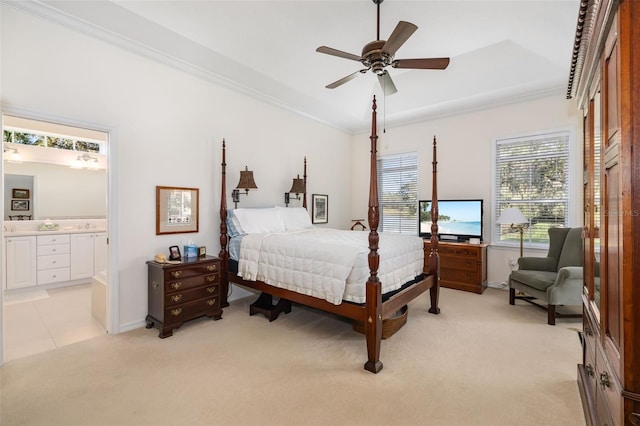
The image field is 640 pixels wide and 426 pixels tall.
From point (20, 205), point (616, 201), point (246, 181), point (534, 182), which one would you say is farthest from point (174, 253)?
point (534, 182)

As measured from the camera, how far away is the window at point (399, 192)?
6.15 meters

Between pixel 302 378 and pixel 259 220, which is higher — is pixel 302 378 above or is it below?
below

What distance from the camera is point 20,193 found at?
547cm

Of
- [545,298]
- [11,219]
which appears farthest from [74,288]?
[545,298]

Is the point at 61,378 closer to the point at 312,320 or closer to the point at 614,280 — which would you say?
the point at 312,320

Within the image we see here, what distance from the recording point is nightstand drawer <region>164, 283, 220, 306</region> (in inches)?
127

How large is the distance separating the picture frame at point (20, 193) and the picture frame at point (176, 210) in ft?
13.1

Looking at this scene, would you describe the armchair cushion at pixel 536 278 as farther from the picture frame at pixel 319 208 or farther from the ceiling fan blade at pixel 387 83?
the picture frame at pixel 319 208

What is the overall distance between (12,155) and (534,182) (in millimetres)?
8850

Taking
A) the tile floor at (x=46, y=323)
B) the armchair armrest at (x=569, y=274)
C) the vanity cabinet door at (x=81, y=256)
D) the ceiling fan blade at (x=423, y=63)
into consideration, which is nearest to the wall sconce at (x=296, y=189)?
the ceiling fan blade at (x=423, y=63)

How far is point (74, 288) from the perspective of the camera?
16.6 ft

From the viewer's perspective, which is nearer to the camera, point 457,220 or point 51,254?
point 51,254

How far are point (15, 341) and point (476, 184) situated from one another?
21.7 feet

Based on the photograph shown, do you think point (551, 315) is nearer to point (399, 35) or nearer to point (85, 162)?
point (399, 35)
